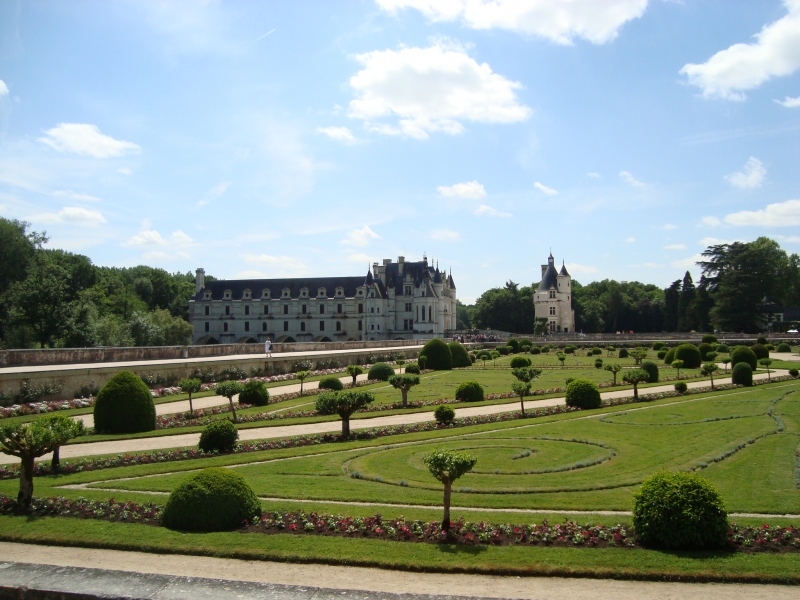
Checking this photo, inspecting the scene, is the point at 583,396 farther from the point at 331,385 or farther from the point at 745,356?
the point at 745,356

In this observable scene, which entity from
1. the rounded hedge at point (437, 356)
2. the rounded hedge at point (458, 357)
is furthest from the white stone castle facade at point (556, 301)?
the rounded hedge at point (437, 356)

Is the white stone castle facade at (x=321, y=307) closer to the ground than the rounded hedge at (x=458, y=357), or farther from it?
farther from it

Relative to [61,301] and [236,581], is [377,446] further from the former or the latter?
[61,301]

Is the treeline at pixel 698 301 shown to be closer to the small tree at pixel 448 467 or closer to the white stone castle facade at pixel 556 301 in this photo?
the white stone castle facade at pixel 556 301

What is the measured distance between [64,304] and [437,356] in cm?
2791

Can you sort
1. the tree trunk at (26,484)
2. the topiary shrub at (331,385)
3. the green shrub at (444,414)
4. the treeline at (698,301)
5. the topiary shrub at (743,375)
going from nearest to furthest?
1. the tree trunk at (26,484)
2. the green shrub at (444,414)
3. the topiary shrub at (331,385)
4. the topiary shrub at (743,375)
5. the treeline at (698,301)

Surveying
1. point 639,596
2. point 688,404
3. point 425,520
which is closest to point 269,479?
point 425,520

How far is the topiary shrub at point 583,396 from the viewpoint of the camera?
21.7 m

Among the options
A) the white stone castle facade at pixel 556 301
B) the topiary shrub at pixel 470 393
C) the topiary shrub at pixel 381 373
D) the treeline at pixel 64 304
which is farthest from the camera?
the white stone castle facade at pixel 556 301

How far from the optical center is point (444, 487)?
10133mm

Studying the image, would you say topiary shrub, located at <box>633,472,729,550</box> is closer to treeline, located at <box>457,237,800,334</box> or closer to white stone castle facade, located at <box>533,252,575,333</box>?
treeline, located at <box>457,237,800,334</box>

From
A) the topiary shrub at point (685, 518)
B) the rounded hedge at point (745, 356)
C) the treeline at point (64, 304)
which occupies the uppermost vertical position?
the treeline at point (64, 304)

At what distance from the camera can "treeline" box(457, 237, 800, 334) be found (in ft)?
225

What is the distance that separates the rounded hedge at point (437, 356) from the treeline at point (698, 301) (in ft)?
138
